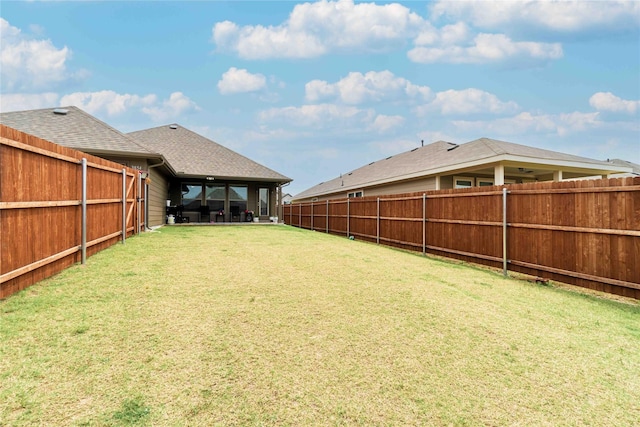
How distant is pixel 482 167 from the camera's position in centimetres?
1198

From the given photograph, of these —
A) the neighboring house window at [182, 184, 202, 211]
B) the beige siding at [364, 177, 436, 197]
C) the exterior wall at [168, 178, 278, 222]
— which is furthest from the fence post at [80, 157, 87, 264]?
the neighboring house window at [182, 184, 202, 211]

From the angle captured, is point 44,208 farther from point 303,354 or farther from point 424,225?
point 424,225

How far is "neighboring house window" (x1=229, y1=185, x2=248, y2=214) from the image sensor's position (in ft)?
64.0

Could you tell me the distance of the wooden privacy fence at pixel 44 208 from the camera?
10.7 ft

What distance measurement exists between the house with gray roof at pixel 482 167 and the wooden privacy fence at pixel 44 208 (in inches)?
469

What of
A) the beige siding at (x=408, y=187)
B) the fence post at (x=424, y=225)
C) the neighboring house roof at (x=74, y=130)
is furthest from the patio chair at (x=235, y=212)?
the fence post at (x=424, y=225)

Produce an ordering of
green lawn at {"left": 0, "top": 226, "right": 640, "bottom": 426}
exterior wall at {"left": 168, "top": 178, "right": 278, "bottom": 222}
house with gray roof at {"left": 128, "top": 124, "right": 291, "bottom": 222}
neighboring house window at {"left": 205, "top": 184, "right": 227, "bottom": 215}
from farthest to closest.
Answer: neighboring house window at {"left": 205, "top": 184, "right": 227, "bottom": 215} < exterior wall at {"left": 168, "top": 178, "right": 278, "bottom": 222} < house with gray roof at {"left": 128, "top": 124, "right": 291, "bottom": 222} < green lawn at {"left": 0, "top": 226, "right": 640, "bottom": 426}

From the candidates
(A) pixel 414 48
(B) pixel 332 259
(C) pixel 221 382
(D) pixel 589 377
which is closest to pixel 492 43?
(A) pixel 414 48

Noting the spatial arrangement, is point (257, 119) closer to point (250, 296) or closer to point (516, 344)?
point (250, 296)

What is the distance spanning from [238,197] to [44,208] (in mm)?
15934

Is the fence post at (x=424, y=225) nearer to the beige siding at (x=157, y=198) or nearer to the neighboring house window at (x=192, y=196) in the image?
the beige siding at (x=157, y=198)

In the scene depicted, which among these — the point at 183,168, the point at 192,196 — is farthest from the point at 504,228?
the point at 192,196

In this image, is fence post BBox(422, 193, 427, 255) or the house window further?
the house window

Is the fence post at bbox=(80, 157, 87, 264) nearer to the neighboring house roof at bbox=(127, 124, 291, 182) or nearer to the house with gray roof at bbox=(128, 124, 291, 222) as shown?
the neighboring house roof at bbox=(127, 124, 291, 182)
